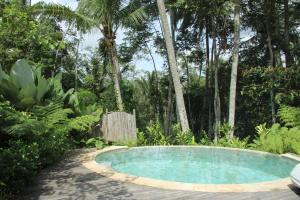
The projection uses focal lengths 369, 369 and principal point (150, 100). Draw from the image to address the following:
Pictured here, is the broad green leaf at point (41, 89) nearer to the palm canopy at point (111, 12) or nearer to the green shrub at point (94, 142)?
the green shrub at point (94, 142)

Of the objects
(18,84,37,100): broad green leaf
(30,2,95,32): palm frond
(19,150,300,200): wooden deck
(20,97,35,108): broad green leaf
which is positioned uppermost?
(30,2,95,32): palm frond

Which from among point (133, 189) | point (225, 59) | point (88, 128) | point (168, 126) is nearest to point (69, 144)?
point (88, 128)

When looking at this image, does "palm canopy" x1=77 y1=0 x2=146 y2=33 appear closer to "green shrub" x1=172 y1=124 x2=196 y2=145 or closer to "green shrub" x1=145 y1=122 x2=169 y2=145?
"green shrub" x1=145 y1=122 x2=169 y2=145

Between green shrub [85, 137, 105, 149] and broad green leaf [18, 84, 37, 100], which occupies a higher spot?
broad green leaf [18, 84, 37, 100]

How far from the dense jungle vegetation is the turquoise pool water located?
28.5 inches

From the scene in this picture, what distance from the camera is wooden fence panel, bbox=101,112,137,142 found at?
11.0 meters

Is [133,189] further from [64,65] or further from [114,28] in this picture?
[64,65]

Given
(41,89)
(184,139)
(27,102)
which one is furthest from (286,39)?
(27,102)

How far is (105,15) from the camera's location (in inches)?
578

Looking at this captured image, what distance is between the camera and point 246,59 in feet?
71.2

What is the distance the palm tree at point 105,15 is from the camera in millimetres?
13047

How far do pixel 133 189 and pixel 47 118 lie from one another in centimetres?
309

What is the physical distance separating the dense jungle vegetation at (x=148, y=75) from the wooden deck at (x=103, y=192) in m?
0.37

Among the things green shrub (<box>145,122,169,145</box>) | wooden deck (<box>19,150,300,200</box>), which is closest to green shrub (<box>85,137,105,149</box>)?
green shrub (<box>145,122,169,145</box>)
